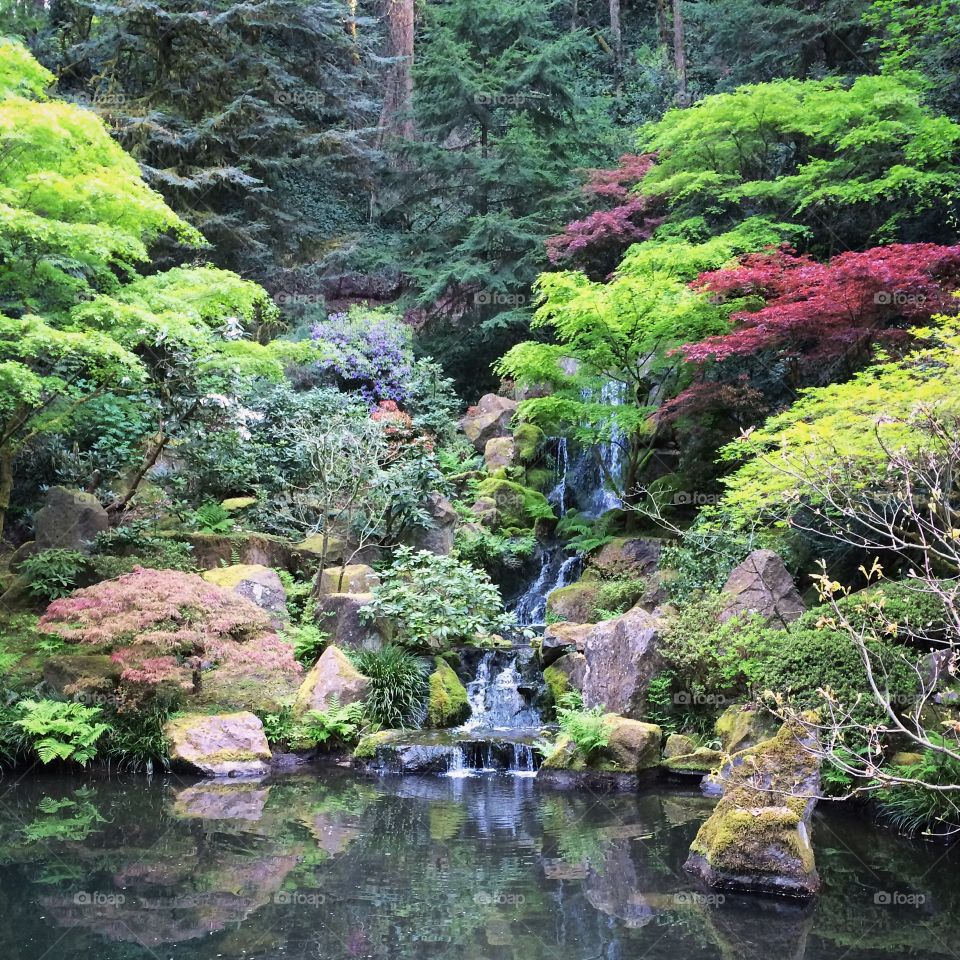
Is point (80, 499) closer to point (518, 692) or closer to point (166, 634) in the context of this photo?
point (166, 634)

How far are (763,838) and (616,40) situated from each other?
26.2 metres

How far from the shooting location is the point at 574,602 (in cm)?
1323

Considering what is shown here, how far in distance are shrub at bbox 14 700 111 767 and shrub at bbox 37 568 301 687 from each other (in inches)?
23.1

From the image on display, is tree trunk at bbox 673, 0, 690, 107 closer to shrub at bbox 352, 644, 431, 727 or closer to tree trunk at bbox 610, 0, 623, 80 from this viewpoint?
tree trunk at bbox 610, 0, 623, 80

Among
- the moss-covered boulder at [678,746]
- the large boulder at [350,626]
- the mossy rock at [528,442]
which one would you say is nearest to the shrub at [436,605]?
the large boulder at [350,626]

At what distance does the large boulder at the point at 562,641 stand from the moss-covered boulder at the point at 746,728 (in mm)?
2640

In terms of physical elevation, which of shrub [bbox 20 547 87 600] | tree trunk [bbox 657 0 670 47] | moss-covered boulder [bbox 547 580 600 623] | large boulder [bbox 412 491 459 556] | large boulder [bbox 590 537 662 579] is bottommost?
moss-covered boulder [bbox 547 580 600 623]

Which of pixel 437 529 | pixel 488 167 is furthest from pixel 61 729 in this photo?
pixel 488 167

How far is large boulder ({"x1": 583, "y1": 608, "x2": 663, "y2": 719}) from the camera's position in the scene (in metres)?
9.91

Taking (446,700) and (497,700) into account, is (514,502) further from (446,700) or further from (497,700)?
(446,700)

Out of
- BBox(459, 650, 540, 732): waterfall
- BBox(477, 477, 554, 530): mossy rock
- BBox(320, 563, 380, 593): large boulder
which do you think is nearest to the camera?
BBox(459, 650, 540, 732): waterfall

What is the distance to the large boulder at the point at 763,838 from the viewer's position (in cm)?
593

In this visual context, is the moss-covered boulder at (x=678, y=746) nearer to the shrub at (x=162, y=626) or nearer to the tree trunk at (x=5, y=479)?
the shrub at (x=162, y=626)

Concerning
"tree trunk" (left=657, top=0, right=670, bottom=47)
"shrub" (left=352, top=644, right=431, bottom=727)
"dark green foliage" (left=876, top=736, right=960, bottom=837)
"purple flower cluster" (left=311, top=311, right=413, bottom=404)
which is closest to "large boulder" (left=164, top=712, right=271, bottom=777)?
"shrub" (left=352, top=644, right=431, bottom=727)
